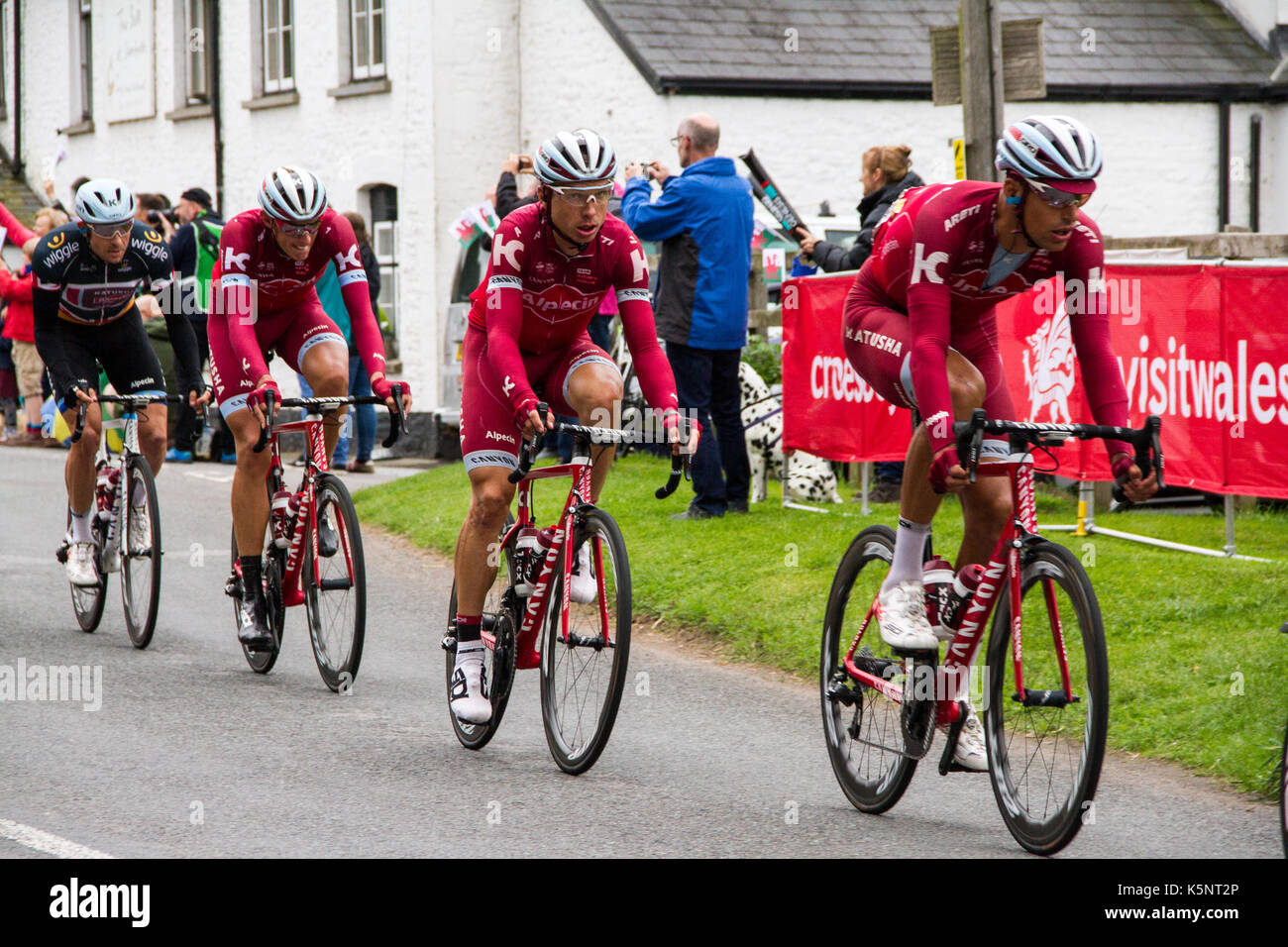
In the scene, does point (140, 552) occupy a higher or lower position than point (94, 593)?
higher

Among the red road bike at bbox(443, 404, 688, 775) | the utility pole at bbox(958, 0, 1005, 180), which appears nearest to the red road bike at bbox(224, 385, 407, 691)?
the red road bike at bbox(443, 404, 688, 775)

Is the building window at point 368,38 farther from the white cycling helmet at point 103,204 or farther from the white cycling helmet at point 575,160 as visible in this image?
the white cycling helmet at point 575,160

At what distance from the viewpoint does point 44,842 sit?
5293 mm

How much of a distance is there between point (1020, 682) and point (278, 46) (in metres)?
21.4

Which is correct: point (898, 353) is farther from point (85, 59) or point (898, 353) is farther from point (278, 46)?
point (85, 59)

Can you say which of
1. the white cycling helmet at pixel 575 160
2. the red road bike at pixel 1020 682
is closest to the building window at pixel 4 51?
the white cycling helmet at pixel 575 160

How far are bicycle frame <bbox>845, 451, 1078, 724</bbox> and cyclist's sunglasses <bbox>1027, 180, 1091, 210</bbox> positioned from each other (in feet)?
2.41

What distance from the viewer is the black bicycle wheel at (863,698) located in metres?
5.72

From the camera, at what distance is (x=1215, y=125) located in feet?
72.5

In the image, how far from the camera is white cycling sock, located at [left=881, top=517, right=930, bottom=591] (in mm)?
5664

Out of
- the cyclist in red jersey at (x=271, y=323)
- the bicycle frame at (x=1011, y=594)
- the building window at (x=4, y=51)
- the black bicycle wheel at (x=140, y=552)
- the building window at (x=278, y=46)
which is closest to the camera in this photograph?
the bicycle frame at (x=1011, y=594)

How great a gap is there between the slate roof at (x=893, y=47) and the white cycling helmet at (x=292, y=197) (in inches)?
474

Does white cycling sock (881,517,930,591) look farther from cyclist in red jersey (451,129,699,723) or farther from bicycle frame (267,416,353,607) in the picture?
bicycle frame (267,416,353,607)

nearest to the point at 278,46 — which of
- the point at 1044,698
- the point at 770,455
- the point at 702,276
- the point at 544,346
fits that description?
the point at 770,455
